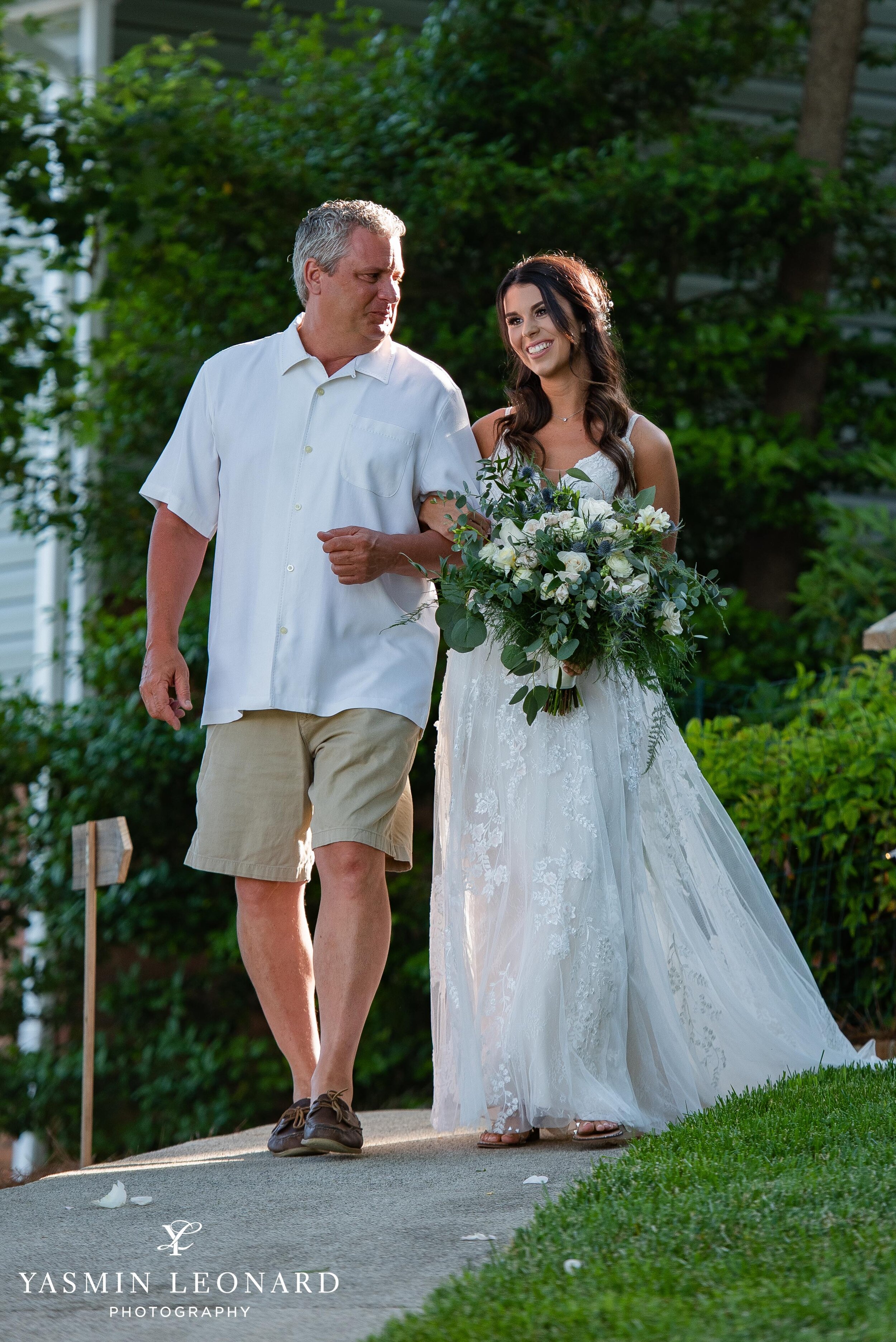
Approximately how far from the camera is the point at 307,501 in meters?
3.69

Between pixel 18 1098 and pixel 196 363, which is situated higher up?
pixel 196 363

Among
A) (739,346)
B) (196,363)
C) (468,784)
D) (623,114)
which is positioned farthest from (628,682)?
(623,114)

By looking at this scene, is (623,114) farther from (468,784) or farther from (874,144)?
(468,784)

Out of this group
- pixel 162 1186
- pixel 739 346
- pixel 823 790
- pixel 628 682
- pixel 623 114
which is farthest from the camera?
pixel 623 114

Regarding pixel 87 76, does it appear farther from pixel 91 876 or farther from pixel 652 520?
pixel 652 520

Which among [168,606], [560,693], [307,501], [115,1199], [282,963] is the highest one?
[307,501]

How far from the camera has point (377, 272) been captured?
3.74 meters

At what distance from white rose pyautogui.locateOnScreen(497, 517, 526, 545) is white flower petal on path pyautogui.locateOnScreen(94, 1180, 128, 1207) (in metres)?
1.61

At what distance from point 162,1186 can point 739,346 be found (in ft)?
15.5

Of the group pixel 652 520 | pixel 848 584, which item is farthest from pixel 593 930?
pixel 848 584

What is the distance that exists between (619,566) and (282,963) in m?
1.23

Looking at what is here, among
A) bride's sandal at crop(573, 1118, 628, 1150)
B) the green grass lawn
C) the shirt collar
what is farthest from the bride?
the green grass lawn

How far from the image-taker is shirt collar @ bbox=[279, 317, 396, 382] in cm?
379

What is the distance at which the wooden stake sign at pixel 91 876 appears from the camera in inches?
163
